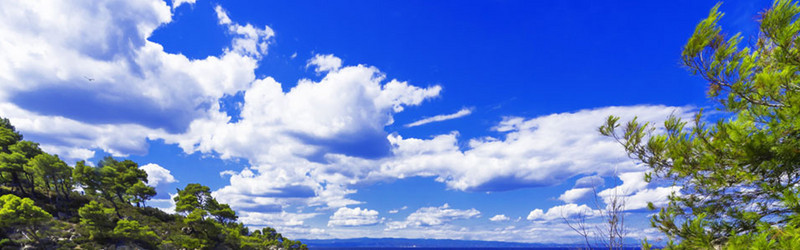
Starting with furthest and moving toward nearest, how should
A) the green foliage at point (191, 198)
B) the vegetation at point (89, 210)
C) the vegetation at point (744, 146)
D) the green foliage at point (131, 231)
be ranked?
1. the green foliage at point (191, 198)
2. the green foliage at point (131, 231)
3. the vegetation at point (89, 210)
4. the vegetation at point (744, 146)

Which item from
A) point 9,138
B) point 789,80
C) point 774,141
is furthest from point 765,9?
point 9,138

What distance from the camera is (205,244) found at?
1326 inches

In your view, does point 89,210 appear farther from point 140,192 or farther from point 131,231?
point 140,192

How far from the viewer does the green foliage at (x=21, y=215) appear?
68.7ft

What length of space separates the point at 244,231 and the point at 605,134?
60.3m

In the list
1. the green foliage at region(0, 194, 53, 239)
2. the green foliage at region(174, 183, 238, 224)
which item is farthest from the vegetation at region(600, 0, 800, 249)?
the green foliage at region(174, 183, 238, 224)

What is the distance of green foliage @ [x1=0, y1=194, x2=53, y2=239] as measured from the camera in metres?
21.0

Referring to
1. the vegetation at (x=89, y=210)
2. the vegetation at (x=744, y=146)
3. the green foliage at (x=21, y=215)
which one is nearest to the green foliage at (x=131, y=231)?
the vegetation at (x=89, y=210)

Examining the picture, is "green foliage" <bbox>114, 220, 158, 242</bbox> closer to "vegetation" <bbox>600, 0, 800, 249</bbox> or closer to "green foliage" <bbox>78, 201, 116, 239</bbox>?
"green foliage" <bbox>78, 201, 116, 239</bbox>

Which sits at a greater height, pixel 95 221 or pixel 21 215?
pixel 21 215

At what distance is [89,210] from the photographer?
25.8 m

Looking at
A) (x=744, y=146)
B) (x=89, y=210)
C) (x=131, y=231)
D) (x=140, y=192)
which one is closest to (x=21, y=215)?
(x=89, y=210)

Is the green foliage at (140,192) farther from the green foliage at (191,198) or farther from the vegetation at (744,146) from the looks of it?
the vegetation at (744,146)

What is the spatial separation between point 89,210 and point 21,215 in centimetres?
454
